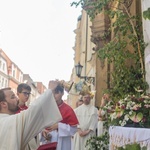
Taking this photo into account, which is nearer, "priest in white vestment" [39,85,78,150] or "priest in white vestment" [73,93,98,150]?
"priest in white vestment" [39,85,78,150]

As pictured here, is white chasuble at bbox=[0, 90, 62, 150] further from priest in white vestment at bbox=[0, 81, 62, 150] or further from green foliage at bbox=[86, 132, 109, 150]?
green foliage at bbox=[86, 132, 109, 150]

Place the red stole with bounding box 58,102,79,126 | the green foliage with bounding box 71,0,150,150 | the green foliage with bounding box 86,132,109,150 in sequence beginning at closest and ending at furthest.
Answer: the red stole with bounding box 58,102,79,126
the green foliage with bounding box 86,132,109,150
the green foliage with bounding box 71,0,150,150

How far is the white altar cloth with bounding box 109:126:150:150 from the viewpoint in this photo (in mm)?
2572

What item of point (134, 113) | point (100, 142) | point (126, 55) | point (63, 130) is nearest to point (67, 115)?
point (63, 130)

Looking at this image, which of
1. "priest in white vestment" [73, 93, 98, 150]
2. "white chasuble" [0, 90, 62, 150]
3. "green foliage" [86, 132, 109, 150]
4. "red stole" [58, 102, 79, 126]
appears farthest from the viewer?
"priest in white vestment" [73, 93, 98, 150]

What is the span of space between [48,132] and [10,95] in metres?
1.57

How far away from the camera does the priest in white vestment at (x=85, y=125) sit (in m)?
5.98

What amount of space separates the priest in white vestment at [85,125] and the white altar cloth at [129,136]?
2.95m

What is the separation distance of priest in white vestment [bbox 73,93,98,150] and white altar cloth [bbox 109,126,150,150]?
9.69 feet

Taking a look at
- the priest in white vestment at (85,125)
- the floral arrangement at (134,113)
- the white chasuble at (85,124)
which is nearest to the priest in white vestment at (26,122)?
the floral arrangement at (134,113)

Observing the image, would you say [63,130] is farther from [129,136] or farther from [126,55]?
[126,55]

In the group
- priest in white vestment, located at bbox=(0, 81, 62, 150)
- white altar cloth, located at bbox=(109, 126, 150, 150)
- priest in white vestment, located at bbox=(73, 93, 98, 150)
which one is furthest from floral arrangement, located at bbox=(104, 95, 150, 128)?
priest in white vestment, located at bbox=(73, 93, 98, 150)

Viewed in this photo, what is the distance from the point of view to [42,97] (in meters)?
2.13

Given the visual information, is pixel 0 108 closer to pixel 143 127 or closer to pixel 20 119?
pixel 20 119
